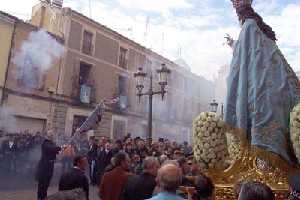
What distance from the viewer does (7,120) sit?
20.0 metres

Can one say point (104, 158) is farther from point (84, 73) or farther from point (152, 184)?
point (84, 73)

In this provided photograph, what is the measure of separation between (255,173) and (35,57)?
67.9 feet

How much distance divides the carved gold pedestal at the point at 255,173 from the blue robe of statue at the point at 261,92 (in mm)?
93

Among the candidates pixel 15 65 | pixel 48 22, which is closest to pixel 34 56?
pixel 15 65

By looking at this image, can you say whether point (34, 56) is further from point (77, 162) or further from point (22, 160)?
point (77, 162)

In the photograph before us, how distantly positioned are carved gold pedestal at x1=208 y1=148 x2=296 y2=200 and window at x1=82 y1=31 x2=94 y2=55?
76.5 ft

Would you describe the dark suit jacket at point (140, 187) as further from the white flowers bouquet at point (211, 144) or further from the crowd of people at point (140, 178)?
the white flowers bouquet at point (211, 144)

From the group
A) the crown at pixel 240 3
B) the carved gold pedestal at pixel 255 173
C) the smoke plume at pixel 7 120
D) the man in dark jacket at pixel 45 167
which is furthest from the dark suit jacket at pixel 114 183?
the smoke plume at pixel 7 120

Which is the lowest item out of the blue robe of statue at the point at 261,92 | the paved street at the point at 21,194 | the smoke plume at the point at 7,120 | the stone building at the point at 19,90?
the paved street at the point at 21,194

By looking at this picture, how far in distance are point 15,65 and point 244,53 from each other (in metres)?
19.4

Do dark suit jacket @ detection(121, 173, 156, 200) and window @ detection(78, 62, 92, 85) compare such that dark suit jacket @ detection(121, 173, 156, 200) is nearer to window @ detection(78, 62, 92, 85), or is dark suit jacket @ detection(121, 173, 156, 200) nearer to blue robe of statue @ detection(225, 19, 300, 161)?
blue robe of statue @ detection(225, 19, 300, 161)

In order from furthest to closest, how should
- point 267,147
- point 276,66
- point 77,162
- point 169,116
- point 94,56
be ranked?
point 169,116 < point 94,56 < point 77,162 < point 276,66 < point 267,147

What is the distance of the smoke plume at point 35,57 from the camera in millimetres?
21594

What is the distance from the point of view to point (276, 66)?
12.1 feet
